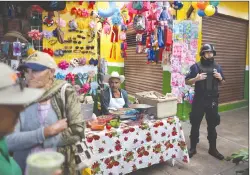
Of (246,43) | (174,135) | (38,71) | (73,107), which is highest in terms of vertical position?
(246,43)

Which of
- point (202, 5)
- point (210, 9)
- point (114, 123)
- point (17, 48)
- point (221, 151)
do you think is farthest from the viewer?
point (202, 5)

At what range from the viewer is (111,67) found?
8867mm

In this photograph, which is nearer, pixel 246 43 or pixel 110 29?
pixel 110 29

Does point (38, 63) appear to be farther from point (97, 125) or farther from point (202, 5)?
point (202, 5)

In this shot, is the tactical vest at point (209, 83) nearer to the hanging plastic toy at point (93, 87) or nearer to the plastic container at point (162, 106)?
the plastic container at point (162, 106)

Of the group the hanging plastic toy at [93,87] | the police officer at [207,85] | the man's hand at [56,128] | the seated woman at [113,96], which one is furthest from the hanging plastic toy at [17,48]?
the police officer at [207,85]

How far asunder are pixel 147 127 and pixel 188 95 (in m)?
3.25

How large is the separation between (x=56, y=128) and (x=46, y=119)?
15 cm

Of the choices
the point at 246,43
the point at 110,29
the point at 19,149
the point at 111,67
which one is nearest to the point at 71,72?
the point at 110,29

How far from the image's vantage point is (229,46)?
25.0 feet

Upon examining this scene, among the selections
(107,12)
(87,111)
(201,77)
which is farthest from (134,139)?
(107,12)

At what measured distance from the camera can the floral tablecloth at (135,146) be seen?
2.92 metres

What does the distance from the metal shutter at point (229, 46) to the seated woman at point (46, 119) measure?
5785mm

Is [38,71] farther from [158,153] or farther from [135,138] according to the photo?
[158,153]
